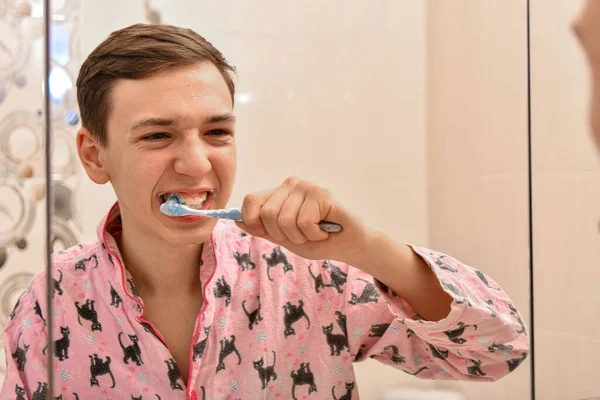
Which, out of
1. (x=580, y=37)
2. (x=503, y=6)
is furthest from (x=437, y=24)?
(x=580, y=37)

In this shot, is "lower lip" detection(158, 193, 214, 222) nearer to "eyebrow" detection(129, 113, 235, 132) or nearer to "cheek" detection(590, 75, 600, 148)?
"eyebrow" detection(129, 113, 235, 132)

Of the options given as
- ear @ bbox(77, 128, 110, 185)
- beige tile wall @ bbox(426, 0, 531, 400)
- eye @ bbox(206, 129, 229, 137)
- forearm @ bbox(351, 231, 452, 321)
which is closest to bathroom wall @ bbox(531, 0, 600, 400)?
beige tile wall @ bbox(426, 0, 531, 400)

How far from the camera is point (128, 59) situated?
0.68m

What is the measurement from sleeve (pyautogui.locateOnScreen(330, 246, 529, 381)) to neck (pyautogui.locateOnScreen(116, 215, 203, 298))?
182 mm

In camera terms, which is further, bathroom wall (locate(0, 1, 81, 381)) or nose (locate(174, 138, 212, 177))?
nose (locate(174, 138, 212, 177))

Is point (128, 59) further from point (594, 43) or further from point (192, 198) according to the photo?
point (594, 43)

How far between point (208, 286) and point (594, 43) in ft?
1.58

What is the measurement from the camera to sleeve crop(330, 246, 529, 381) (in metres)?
0.64

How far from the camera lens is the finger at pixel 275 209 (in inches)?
22.6

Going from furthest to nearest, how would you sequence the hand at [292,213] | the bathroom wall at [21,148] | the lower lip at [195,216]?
the lower lip at [195,216] → the hand at [292,213] → the bathroom wall at [21,148]

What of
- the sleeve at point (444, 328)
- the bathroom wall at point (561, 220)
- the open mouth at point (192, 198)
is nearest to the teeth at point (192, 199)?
the open mouth at point (192, 198)

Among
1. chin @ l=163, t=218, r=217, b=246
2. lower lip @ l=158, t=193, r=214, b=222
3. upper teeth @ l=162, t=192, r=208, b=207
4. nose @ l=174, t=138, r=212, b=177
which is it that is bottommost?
chin @ l=163, t=218, r=217, b=246

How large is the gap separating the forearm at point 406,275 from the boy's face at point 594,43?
221mm

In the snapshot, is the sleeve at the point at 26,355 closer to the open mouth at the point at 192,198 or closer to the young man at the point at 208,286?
the young man at the point at 208,286
